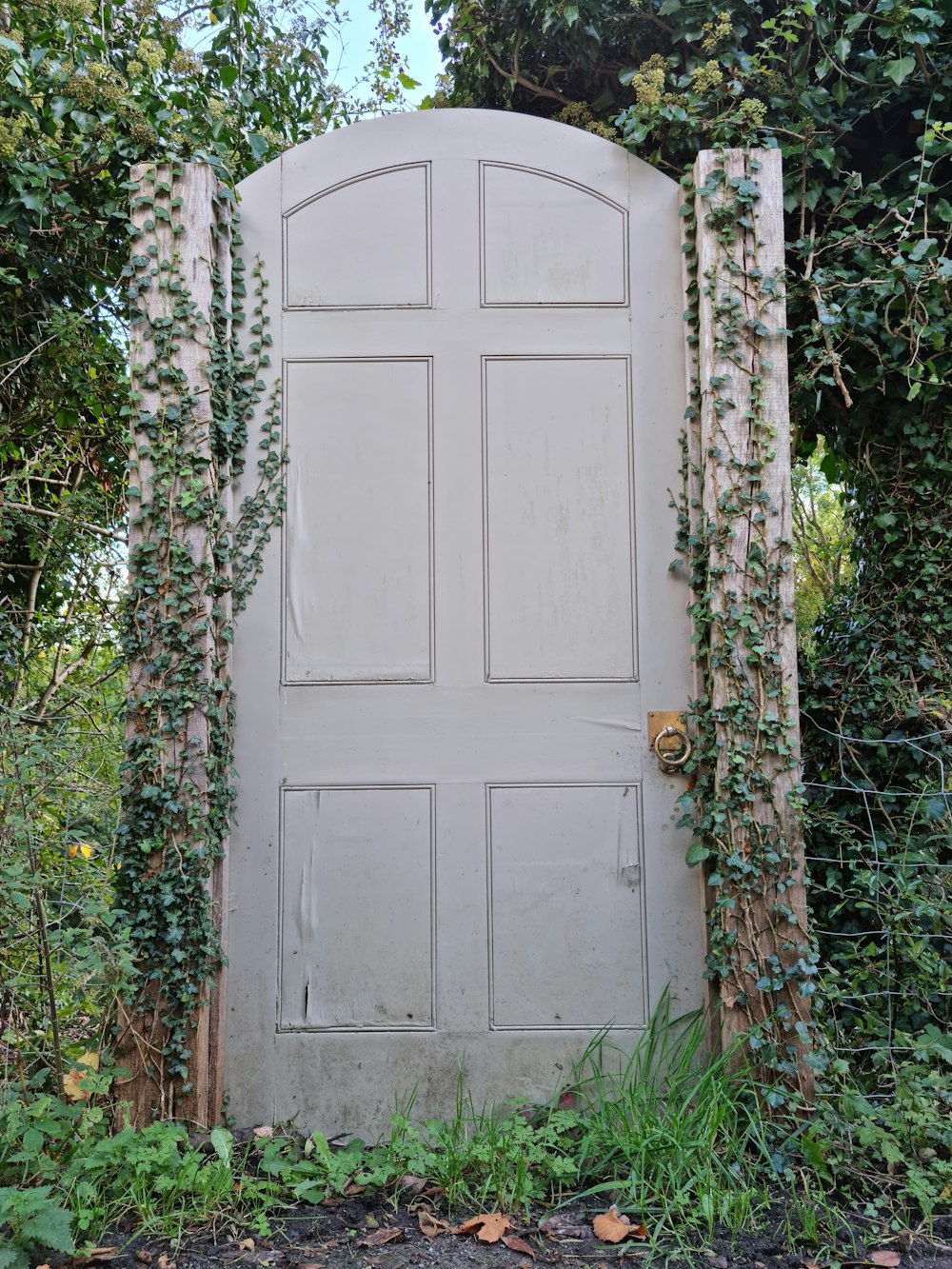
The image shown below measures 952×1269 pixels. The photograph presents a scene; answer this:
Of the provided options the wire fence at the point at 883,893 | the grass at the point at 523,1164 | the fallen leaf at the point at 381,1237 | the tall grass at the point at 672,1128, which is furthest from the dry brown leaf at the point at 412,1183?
the wire fence at the point at 883,893

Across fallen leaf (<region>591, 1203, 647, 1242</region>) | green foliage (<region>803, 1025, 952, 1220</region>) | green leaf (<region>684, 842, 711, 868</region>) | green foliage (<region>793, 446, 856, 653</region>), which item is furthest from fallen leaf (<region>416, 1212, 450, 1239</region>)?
green foliage (<region>793, 446, 856, 653</region>)

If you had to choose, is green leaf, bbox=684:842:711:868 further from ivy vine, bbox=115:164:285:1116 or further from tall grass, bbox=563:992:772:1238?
ivy vine, bbox=115:164:285:1116

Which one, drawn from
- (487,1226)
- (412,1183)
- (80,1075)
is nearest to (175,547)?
(80,1075)

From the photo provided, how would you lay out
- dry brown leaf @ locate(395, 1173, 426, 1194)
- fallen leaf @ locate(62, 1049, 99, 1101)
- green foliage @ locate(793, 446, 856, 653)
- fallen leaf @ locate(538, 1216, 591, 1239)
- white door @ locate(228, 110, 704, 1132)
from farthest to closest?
1. green foliage @ locate(793, 446, 856, 653)
2. white door @ locate(228, 110, 704, 1132)
3. fallen leaf @ locate(62, 1049, 99, 1101)
4. dry brown leaf @ locate(395, 1173, 426, 1194)
5. fallen leaf @ locate(538, 1216, 591, 1239)

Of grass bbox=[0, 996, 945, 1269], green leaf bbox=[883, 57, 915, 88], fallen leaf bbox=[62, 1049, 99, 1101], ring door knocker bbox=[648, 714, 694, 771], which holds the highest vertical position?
green leaf bbox=[883, 57, 915, 88]

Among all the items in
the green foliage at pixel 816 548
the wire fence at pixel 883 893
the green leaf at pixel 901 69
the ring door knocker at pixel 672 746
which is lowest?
the wire fence at pixel 883 893

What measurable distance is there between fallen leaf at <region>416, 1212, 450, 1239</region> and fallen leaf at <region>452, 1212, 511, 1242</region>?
3 centimetres

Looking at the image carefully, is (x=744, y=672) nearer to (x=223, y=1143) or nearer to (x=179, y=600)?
(x=179, y=600)

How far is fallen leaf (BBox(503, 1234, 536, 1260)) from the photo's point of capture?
81.8 inches

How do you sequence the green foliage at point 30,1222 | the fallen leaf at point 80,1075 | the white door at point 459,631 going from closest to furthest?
1. the green foliage at point 30,1222
2. the fallen leaf at point 80,1075
3. the white door at point 459,631

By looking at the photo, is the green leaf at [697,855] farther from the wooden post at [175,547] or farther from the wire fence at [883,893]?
the wooden post at [175,547]

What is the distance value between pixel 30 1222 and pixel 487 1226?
3.29ft

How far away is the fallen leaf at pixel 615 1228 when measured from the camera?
211 cm

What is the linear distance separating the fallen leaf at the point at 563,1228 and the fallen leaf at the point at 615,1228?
27 mm
